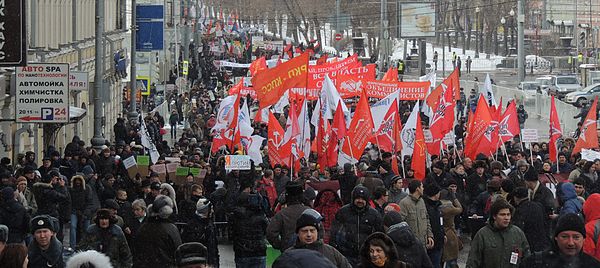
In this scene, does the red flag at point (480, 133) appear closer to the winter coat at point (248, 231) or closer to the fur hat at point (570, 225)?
the winter coat at point (248, 231)

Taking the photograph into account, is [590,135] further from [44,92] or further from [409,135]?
[44,92]

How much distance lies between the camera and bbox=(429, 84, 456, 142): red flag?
27.5 m

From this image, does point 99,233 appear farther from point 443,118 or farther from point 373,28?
point 373,28

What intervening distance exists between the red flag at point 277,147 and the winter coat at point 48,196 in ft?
20.1

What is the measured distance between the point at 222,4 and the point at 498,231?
5982 inches

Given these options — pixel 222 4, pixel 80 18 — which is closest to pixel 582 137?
pixel 80 18

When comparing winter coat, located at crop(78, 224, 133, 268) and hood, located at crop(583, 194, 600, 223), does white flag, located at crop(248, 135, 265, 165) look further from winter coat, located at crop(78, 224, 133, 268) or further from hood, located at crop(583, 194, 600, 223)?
hood, located at crop(583, 194, 600, 223)

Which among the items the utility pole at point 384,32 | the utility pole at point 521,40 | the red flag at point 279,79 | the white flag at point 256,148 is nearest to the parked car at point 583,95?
the utility pole at point 521,40

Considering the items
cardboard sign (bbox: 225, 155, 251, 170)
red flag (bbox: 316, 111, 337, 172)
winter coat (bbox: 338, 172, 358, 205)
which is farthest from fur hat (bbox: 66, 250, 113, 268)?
red flag (bbox: 316, 111, 337, 172)

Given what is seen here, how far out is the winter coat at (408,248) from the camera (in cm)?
1078

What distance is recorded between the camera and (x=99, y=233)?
1243 cm

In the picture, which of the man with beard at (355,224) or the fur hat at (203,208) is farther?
the fur hat at (203,208)

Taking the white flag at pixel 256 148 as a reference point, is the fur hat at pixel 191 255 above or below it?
above

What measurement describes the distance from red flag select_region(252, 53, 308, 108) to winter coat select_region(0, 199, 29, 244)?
→ 12.9 metres
